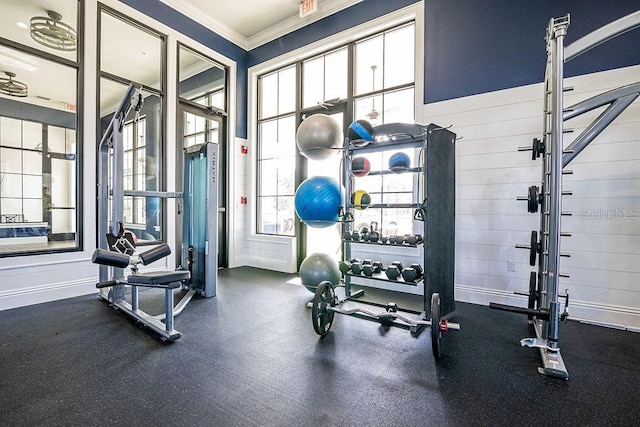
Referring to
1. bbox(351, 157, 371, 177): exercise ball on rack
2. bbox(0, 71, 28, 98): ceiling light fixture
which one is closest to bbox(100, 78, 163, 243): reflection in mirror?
bbox(0, 71, 28, 98): ceiling light fixture

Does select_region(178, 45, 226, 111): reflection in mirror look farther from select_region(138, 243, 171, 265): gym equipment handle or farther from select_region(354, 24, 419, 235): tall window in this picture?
select_region(138, 243, 171, 265): gym equipment handle

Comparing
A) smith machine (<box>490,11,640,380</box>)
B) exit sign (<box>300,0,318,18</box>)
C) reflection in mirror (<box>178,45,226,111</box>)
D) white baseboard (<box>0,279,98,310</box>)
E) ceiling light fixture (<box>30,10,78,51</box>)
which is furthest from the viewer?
reflection in mirror (<box>178,45,226,111</box>)

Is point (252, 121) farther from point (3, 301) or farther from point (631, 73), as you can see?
point (631, 73)

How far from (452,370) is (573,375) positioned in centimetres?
75

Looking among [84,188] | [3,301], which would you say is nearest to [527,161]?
[84,188]

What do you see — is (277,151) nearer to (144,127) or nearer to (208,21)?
(144,127)

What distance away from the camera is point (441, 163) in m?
2.87

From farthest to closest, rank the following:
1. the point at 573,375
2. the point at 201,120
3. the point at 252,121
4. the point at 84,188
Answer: the point at 252,121
the point at 201,120
the point at 84,188
the point at 573,375

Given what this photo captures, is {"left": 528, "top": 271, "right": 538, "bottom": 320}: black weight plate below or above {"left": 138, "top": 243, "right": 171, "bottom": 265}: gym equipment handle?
below

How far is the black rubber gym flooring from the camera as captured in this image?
157cm

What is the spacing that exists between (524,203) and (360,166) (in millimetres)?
1710

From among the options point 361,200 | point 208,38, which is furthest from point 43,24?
point 361,200

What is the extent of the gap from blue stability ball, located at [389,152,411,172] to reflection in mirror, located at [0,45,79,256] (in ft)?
11.9

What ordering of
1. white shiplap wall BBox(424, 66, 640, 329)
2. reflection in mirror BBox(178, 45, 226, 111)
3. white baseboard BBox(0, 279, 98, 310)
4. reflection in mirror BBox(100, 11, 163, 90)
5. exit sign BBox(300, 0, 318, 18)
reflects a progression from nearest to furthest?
white shiplap wall BBox(424, 66, 640, 329) → white baseboard BBox(0, 279, 98, 310) → reflection in mirror BBox(100, 11, 163, 90) → exit sign BBox(300, 0, 318, 18) → reflection in mirror BBox(178, 45, 226, 111)
